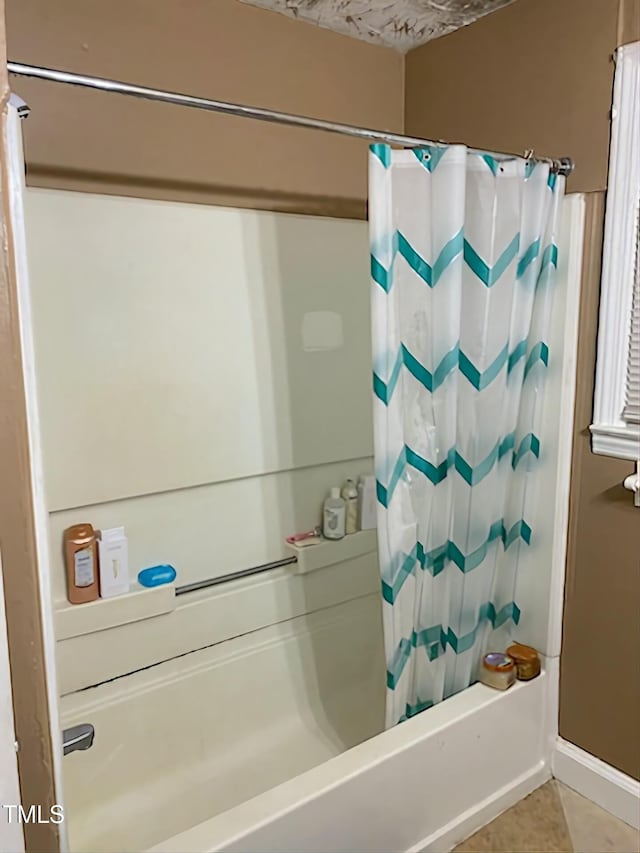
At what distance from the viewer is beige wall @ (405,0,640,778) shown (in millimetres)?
1672

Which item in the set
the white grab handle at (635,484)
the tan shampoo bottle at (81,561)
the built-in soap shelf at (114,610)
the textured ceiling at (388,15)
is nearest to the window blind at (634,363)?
the white grab handle at (635,484)

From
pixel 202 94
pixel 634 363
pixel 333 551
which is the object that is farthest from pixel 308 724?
pixel 202 94

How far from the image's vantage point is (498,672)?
5.90 feet

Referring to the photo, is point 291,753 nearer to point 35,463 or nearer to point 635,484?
point 635,484

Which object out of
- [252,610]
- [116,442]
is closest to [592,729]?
[252,610]

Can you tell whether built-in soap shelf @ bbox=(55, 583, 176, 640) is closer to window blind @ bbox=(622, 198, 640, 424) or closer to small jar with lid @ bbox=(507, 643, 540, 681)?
small jar with lid @ bbox=(507, 643, 540, 681)

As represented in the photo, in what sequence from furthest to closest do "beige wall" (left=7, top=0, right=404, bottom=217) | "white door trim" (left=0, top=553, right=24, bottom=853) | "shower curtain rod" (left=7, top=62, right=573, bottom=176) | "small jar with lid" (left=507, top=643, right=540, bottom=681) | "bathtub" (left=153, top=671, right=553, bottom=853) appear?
"small jar with lid" (left=507, top=643, right=540, bottom=681)
"beige wall" (left=7, top=0, right=404, bottom=217)
"bathtub" (left=153, top=671, right=553, bottom=853)
"shower curtain rod" (left=7, top=62, right=573, bottom=176)
"white door trim" (left=0, top=553, right=24, bottom=853)

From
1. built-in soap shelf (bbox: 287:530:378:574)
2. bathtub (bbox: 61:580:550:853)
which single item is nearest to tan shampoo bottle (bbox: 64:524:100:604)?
bathtub (bbox: 61:580:550:853)

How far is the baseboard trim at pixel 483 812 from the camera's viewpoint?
1685mm

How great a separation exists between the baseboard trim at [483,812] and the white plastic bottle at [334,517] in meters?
0.88

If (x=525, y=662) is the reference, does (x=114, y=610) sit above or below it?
above

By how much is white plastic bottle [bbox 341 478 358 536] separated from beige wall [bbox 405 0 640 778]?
719 millimetres

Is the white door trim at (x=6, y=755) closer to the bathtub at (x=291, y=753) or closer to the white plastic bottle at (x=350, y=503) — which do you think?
the bathtub at (x=291, y=753)

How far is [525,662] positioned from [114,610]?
3.82 feet
